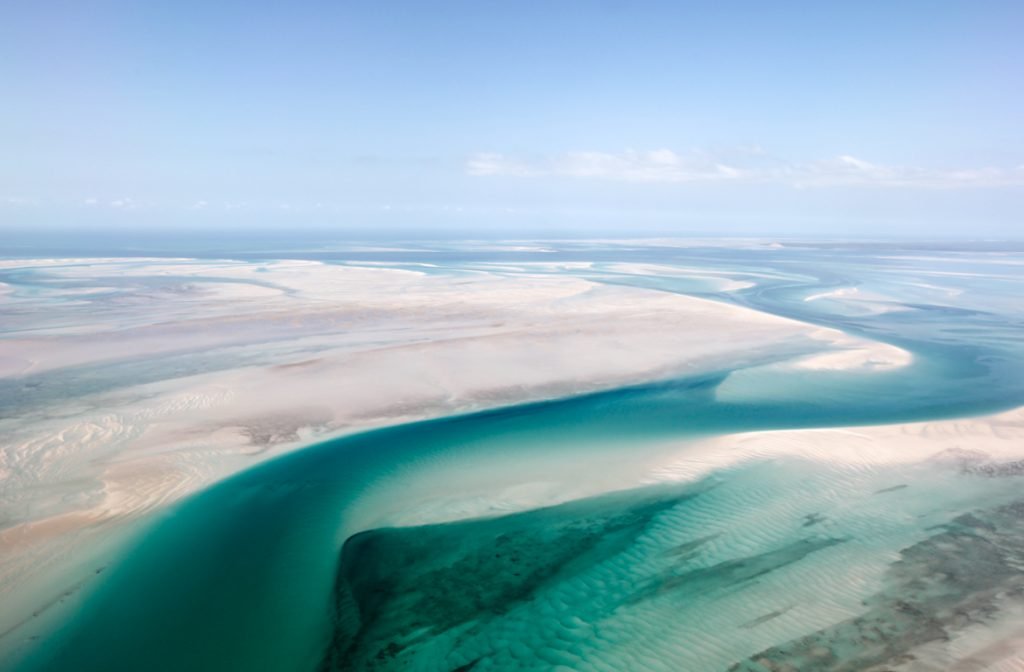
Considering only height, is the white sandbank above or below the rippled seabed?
above

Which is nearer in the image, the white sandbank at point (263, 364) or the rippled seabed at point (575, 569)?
the rippled seabed at point (575, 569)

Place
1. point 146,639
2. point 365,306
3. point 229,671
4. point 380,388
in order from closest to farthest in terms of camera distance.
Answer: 1. point 229,671
2. point 146,639
3. point 380,388
4. point 365,306

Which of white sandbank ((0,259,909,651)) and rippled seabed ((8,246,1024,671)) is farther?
white sandbank ((0,259,909,651))

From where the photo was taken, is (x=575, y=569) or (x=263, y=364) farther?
(x=263, y=364)

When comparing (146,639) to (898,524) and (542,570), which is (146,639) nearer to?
(542,570)

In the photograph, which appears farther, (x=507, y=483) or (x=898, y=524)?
(x=507, y=483)

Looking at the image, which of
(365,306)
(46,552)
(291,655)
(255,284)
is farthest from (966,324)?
(255,284)

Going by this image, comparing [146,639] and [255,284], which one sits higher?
[255,284]

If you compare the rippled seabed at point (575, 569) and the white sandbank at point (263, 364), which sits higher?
the white sandbank at point (263, 364)
